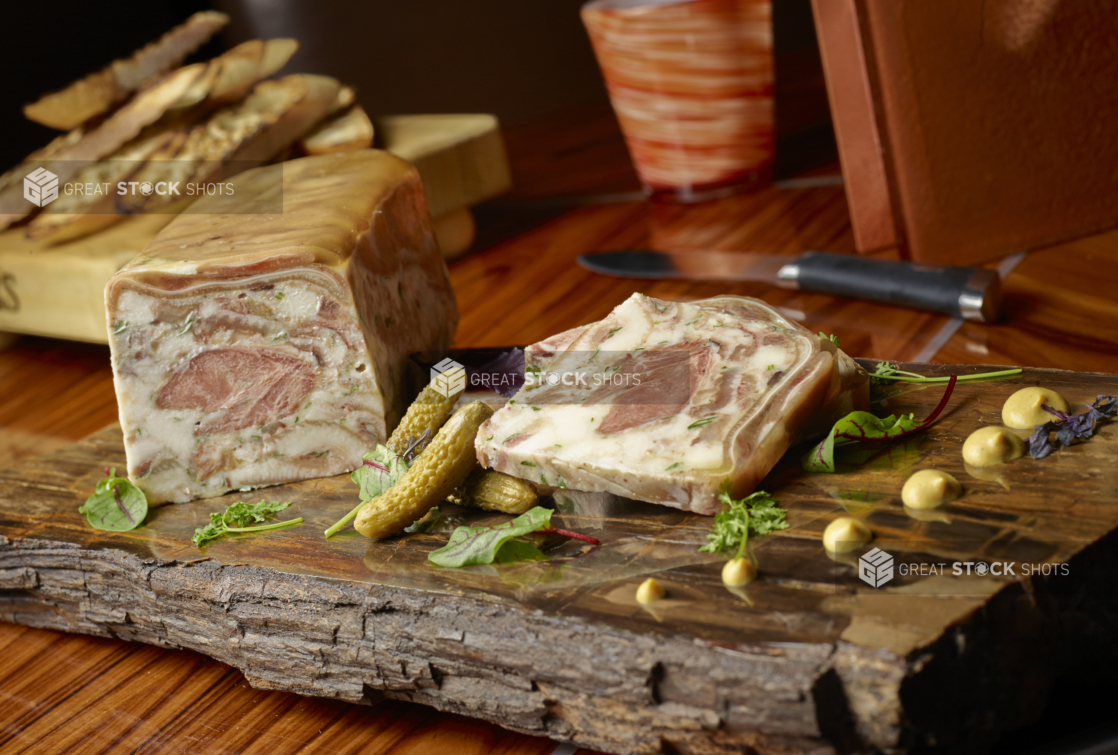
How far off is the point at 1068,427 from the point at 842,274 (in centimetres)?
109

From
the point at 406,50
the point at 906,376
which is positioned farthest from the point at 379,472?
the point at 406,50

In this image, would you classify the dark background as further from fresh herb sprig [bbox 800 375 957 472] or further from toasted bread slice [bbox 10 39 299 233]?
fresh herb sprig [bbox 800 375 957 472]

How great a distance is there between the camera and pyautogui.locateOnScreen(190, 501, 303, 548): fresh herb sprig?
1.83 meters

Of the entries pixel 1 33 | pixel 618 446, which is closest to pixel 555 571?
pixel 618 446

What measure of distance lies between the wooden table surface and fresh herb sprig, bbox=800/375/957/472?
59 cm

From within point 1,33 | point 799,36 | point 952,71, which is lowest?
point 799,36

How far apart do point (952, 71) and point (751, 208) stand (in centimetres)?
106

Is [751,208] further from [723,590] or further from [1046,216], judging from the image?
[723,590]

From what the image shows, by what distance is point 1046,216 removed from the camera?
8.55 feet

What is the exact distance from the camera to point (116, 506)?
Answer: 6.60 feet

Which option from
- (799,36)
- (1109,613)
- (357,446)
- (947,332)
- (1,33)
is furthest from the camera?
(799,36)

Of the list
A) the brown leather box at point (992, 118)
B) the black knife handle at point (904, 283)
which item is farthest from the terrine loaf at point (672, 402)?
the brown leather box at point (992, 118)

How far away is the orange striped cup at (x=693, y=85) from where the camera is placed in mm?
3277

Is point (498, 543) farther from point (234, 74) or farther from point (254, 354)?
point (234, 74)
